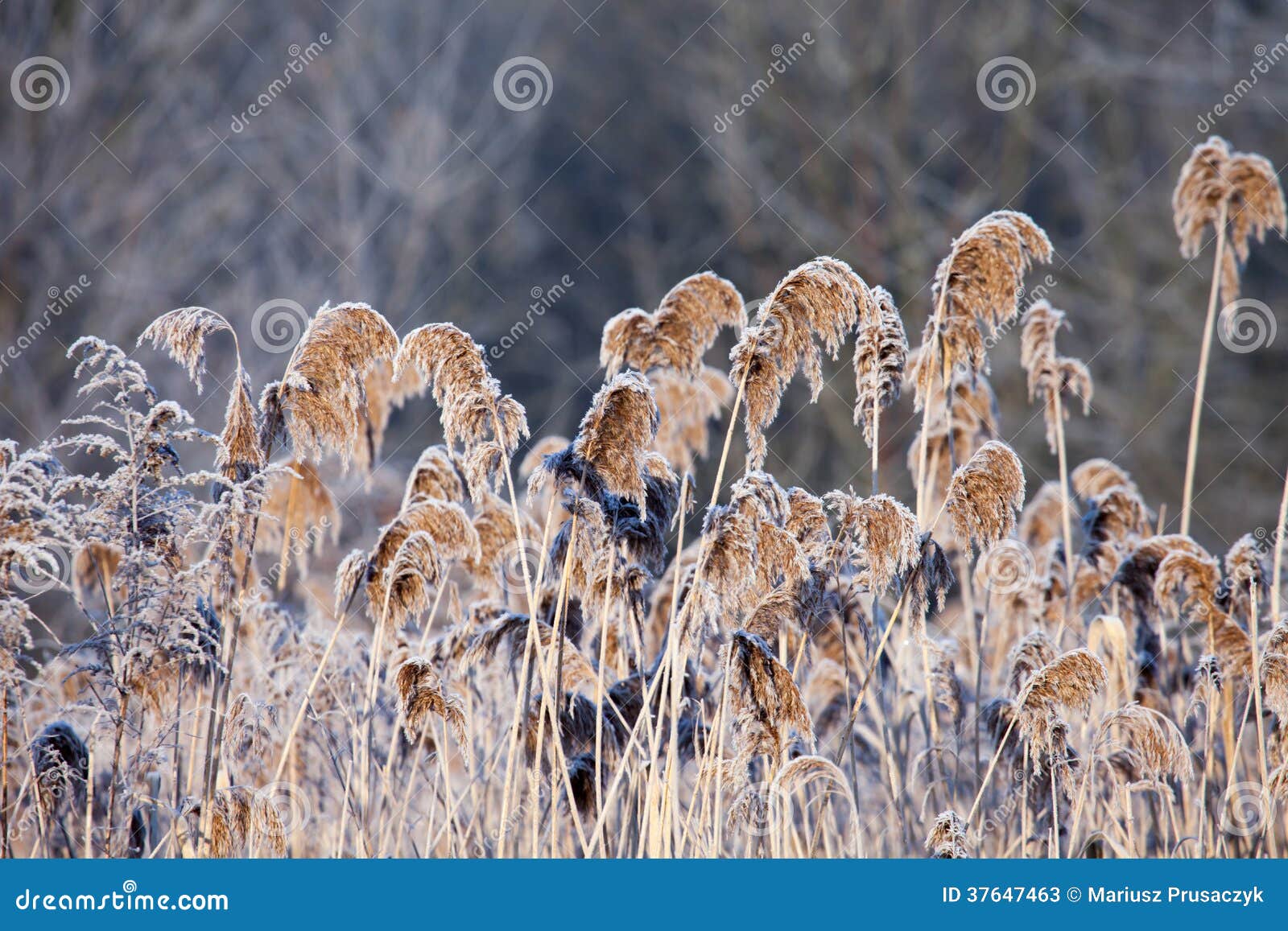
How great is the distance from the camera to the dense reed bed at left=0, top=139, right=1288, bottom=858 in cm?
241

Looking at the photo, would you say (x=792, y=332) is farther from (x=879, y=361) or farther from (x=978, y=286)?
(x=978, y=286)

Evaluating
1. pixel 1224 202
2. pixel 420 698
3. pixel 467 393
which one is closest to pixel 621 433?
pixel 467 393

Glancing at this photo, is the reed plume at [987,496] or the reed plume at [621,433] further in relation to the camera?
the reed plume at [987,496]

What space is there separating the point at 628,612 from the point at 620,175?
15.8 meters

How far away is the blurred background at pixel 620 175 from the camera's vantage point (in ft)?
35.4

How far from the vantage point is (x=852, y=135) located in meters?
14.8

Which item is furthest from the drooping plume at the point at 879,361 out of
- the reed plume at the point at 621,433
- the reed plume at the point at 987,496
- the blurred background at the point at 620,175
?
the blurred background at the point at 620,175

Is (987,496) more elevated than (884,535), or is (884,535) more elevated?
(987,496)

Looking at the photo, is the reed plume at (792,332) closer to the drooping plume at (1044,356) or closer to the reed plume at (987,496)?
the reed plume at (987,496)

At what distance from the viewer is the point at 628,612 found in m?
2.79

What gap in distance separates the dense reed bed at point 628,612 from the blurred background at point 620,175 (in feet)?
24.0

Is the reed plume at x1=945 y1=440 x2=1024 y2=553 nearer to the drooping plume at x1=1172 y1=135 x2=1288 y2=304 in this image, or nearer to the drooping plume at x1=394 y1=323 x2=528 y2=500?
the drooping plume at x1=394 y1=323 x2=528 y2=500

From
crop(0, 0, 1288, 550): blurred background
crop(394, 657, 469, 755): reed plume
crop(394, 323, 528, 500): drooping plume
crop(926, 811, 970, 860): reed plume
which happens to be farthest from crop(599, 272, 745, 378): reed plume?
crop(0, 0, 1288, 550): blurred background
